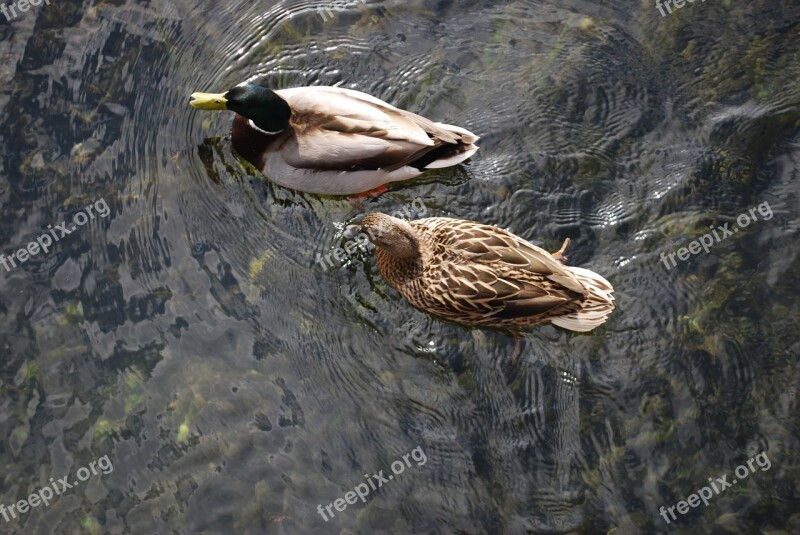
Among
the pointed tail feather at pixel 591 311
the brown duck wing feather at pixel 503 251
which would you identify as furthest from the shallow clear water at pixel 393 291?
the brown duck wing feather at pixel 503 251

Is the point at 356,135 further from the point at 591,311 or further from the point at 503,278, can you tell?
the point at 591,311

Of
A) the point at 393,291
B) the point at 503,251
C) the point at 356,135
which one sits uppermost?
the point at 356,135

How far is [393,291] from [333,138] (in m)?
1.21

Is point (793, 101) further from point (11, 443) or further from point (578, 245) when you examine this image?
point (11, 443)

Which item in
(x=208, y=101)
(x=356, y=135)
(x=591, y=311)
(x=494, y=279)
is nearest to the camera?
(x=494, y=279)

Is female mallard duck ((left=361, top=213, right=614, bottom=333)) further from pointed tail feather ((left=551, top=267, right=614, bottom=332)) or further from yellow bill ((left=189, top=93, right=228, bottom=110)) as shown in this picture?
yellow bill ((left=189, top=93, right=228, bottom=110))

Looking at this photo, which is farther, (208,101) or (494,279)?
(208,101)

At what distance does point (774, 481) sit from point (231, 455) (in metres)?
3.53

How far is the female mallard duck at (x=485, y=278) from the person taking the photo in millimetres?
5348

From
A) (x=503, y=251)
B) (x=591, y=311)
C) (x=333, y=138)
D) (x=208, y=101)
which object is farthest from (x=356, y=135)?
(x=591, y=311)

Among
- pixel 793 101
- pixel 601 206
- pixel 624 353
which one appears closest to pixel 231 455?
pixel 624 353

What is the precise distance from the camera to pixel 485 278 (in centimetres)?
538

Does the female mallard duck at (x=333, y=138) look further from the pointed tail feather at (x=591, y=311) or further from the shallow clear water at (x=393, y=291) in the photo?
the pointed tail feather at (x=591, y=311)

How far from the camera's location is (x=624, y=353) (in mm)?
5547
